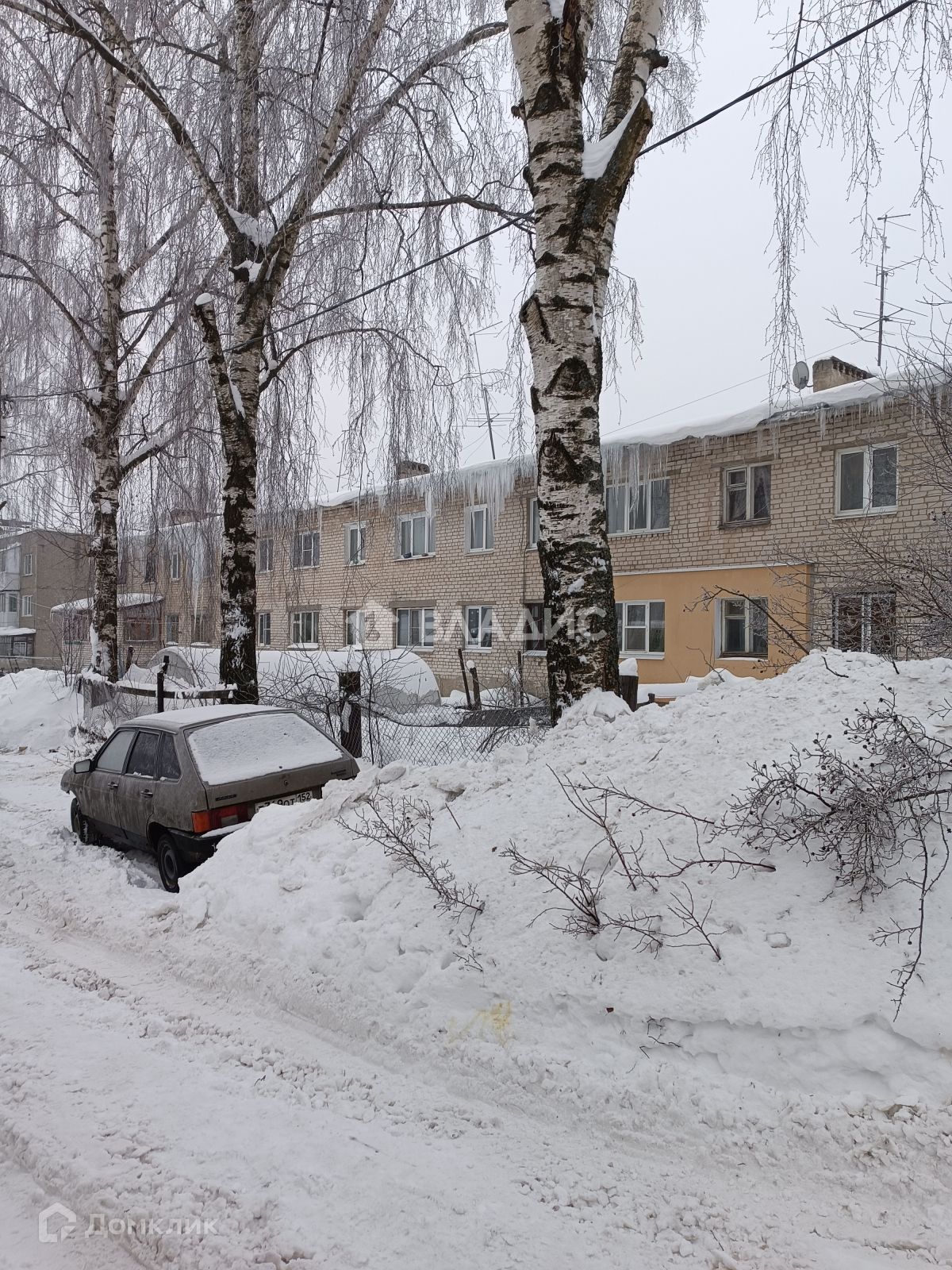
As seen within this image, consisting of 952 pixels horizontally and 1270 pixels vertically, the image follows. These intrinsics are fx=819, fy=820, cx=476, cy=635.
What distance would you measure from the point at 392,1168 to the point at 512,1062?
25.8 inches

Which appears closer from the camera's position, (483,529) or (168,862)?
(168,862)

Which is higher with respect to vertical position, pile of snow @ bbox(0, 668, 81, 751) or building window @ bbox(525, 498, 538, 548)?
building window @ bbox(525, 498, 538, 548)

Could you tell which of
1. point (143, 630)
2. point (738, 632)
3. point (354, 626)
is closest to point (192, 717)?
point (738, 632)

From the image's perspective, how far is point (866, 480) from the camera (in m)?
14.9

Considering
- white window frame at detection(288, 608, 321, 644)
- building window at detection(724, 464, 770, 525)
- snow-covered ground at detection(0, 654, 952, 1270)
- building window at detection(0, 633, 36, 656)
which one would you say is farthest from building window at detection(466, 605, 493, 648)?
building window at detection(0, 633, 36, 656)

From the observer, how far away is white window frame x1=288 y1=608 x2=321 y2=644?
87.1ft

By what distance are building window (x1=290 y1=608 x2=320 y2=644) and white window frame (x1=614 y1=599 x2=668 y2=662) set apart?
37.3ft

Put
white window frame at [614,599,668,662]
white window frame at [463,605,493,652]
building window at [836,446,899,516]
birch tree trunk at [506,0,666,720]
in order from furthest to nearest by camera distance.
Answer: white window frame at [463,605,493,652], white window frame at [614,599,668,662], building window at [836,446,899,516], birch tree trunk at [506,0,666,720]

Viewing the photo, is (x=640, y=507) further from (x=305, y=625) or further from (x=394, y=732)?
(x=305, y=625)

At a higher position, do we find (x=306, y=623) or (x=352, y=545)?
(x=352, y=545)

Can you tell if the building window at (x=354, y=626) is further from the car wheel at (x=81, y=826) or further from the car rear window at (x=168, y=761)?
the car rear window at (x=168, y=761)

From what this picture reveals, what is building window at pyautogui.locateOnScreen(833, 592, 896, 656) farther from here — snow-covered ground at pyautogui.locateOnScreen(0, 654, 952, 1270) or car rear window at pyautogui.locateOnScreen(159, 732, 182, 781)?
car rear window at pyautogui.locateOnScreen(159, 732, 182, 781)

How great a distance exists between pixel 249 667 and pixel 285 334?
4792mm

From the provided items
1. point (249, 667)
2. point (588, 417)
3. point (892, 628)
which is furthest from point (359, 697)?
point (892, 628)
